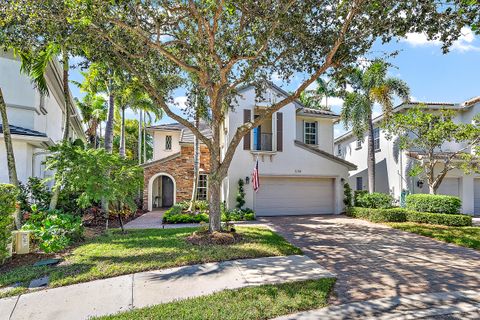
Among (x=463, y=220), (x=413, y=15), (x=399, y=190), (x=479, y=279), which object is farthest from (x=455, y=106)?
(x=479, y=279)

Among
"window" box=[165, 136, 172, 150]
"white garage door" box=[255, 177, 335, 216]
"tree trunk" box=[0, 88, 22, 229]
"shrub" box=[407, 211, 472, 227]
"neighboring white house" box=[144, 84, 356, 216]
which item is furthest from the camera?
"window" box=[165, 136, 172, 150]

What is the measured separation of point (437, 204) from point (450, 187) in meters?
5.48

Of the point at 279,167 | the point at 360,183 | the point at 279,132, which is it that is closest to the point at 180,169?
the point at 279,167

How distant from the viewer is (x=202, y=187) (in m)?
19.0

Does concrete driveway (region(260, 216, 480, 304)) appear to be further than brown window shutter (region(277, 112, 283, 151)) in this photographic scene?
No

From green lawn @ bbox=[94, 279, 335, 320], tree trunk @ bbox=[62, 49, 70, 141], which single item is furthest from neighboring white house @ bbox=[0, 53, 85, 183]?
green lawn @ bbox=[94, 279, 335, 320]

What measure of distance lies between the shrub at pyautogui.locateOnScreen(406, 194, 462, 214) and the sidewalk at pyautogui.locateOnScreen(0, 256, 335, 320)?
1014cm

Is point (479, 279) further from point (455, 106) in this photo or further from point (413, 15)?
point (455, 106)

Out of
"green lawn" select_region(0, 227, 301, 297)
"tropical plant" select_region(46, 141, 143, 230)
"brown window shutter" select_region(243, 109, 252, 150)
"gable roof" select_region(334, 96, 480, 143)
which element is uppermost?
"gable roof" select_region(334, 96, 480, 143)

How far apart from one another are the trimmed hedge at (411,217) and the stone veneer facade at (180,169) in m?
10.1

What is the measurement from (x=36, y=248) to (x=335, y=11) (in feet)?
36.9

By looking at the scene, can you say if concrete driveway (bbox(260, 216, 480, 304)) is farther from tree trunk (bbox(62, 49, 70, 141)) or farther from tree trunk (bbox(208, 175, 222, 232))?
tree trunk (bbox(62, 49, 70, 141))

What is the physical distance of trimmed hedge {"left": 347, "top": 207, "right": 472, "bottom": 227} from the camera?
486 inches

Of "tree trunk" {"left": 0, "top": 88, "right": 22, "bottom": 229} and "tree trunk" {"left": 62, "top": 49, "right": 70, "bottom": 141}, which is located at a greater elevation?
"tree trunk" {"left": 62, "top": 49, "right": 70, "bottom": 141}
